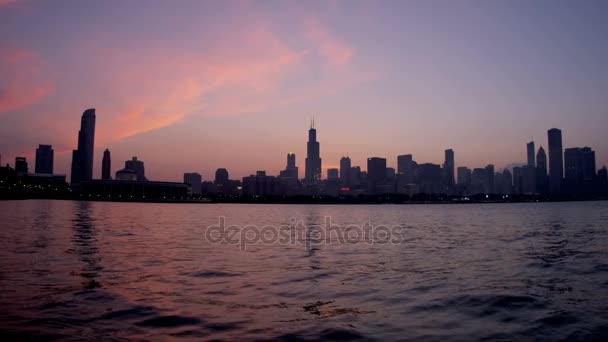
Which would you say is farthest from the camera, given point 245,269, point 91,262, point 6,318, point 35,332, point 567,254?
point 567,254

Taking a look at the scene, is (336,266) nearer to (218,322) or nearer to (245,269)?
(245,269)

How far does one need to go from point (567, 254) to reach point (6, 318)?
135ft

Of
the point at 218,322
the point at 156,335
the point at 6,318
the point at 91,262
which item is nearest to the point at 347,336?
the point at 218,322

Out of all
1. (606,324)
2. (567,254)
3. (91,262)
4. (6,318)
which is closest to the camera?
(6,318)

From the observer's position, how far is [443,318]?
56.1ft

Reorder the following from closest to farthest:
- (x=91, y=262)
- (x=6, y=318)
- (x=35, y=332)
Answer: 1. (x=35, y=332)
2. (x=6, y=318)
3. (x=91, y=262)

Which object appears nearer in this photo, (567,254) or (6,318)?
(6,318)

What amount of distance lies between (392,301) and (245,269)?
11474 mm

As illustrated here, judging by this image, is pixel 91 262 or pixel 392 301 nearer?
pixel 392 301

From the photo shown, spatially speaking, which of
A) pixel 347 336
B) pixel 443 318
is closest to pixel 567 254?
pixel 443 318

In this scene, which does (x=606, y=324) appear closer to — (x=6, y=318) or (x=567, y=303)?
(x=567, y=303)

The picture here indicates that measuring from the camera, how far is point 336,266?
30547 millimetres

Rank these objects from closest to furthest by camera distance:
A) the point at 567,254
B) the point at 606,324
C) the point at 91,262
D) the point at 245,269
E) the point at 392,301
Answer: the point at 606,324 < the point at 392,301 < the point at 245,269 < the point at 91,262 < the point at 567,254

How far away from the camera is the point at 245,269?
93.6 feet
